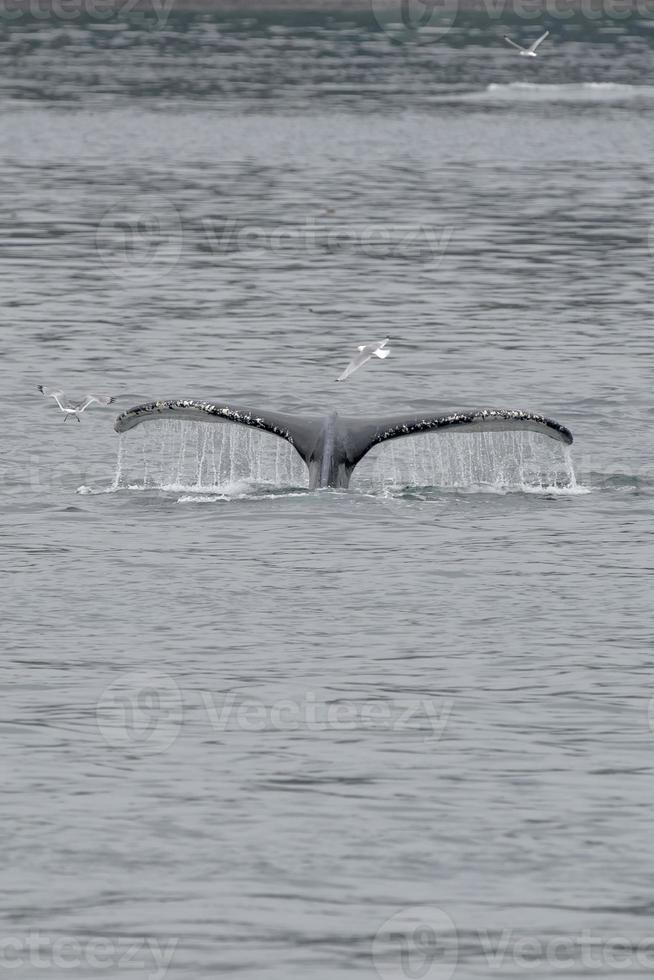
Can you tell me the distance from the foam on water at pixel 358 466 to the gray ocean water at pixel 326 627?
0.33 ft

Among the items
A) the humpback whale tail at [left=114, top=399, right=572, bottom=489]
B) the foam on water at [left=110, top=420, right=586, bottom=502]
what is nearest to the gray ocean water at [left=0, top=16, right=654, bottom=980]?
the foam on water at [left=110, top=420, right=586, bottom=502]

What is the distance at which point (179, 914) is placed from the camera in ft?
50.0

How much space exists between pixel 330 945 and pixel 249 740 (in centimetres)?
393

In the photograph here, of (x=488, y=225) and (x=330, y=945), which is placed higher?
(x=488, y=225)

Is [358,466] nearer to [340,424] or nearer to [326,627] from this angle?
[340,424]

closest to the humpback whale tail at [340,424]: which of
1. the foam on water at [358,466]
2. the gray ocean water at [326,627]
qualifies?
the gray ocean water at [326,627]

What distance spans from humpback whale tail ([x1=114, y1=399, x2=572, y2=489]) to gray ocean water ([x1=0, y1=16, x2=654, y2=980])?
976 mm

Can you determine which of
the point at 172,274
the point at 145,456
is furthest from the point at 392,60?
the point at 145,456

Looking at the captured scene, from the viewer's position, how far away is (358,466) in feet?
95.1

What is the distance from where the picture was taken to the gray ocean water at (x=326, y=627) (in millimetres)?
15352

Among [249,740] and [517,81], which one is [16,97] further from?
[249,740]

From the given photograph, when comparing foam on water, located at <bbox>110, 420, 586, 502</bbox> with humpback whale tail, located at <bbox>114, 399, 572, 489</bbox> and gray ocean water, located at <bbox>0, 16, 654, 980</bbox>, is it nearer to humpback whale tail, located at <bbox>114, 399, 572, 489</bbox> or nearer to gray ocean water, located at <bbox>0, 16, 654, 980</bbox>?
gray ocean water, located at <bbox>0, 16, 654, 980</bbox>

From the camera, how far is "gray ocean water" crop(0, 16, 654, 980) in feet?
50.4

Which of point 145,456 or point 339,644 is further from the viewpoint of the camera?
point 145,456
